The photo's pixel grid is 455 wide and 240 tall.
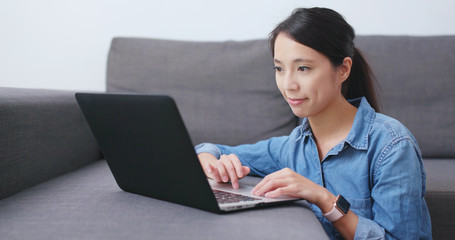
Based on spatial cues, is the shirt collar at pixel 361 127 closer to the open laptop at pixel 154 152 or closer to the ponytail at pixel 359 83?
the ponytail at pixel 359 83

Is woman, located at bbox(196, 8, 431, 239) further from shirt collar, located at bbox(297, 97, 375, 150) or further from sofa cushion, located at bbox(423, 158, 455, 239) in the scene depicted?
sofa cushion, located at bbox(423, 158, 455, 239)

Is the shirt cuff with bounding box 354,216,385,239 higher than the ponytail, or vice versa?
the ponytail

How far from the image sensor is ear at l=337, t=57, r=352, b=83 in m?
0.99

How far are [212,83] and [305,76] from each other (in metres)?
0.68

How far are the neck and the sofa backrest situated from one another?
50 centimetres

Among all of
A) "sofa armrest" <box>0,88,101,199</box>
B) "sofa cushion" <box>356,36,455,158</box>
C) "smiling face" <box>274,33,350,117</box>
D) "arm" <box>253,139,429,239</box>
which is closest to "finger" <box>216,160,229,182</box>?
"arm" <box>253,139,429,239</box>

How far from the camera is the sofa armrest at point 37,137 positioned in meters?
1.01

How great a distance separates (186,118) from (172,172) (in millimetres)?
796

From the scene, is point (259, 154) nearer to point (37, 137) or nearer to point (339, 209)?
point (339, 209)

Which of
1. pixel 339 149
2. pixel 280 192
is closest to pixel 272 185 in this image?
pixel 280 192

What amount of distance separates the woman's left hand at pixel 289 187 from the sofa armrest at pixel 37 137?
0.61m

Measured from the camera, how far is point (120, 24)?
1.96 metres

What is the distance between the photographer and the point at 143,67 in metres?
1.62

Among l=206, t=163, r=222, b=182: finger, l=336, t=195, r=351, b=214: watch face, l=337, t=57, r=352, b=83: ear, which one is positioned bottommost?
l=336, t=195, r=351, b=214: watch face
